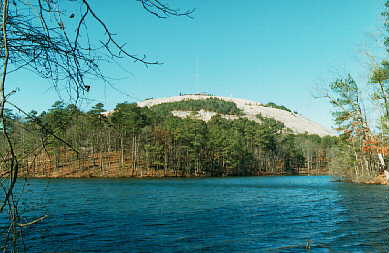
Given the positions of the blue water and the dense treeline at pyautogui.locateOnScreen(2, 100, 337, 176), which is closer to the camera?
the blue water

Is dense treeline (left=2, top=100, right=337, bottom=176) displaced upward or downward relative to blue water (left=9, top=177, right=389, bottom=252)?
upward

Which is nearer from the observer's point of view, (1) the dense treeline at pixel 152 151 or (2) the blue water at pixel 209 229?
(2) the blue water at pixel 209 229

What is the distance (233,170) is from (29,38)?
97.6 metres

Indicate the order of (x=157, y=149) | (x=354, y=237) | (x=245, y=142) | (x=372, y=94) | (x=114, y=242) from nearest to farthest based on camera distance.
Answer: (x=114, y=242), (x=354, y=237), (x=372, y=94), (x=157, y=149), (x=245, y=142)

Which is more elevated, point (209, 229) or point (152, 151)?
point (152, 151)

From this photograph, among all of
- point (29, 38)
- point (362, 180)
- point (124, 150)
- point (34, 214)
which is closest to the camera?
point (29, 38)

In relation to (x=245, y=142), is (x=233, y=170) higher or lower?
lower

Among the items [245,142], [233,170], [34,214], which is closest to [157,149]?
[233,170]

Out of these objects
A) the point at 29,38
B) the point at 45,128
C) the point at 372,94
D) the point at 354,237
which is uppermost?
the point at 372,94

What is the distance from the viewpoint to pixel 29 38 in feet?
6.14

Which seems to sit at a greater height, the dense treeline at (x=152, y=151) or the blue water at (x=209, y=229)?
the dense treeline at (x=152, y=151)

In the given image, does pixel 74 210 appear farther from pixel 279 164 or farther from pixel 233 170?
pixel 279 164

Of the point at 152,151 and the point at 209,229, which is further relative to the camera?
the point at 152,151

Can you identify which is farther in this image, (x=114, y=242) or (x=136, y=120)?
(x=136, y=120)
